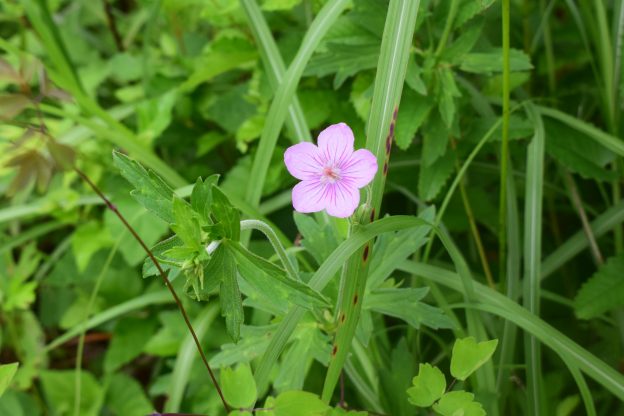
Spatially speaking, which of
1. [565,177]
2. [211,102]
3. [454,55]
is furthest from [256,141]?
[565,177]

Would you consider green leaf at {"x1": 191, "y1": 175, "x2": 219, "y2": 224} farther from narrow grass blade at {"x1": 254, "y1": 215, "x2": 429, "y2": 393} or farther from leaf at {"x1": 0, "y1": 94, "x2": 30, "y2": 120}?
leaf at {"x1": 0, "y1": 94, "x2": 30, "y2": 120}

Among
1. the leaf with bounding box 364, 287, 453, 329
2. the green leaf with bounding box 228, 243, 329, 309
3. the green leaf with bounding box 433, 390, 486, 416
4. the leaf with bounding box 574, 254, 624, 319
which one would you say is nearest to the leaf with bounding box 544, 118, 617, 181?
the leaf with bounding box 574, 254, 624, 319

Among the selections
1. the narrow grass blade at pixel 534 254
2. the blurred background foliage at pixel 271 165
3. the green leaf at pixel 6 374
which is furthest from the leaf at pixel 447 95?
the green leaf at pixel 6 374

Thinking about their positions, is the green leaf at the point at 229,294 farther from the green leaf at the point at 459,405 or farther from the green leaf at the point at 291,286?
the green leaf at the point at 459,405

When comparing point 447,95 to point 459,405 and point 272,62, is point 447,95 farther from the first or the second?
point 459,405

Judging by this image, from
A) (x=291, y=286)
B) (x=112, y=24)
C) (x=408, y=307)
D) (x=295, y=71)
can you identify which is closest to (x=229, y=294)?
(x=291, y=286)

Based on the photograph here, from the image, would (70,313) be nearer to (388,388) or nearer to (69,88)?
(69,88)

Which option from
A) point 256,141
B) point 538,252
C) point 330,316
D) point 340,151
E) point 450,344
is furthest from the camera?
point 256,141
